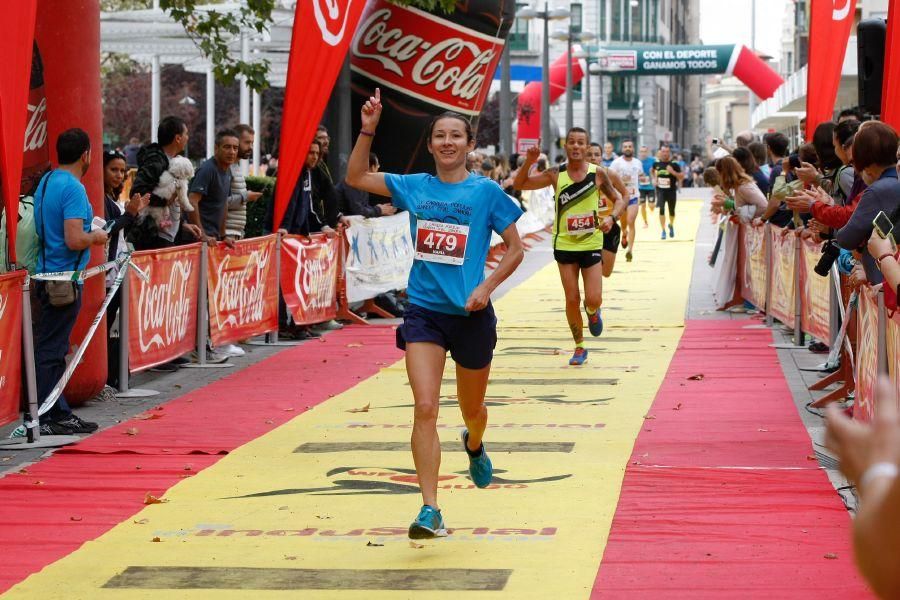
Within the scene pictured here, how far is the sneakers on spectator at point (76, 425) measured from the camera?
9.30m

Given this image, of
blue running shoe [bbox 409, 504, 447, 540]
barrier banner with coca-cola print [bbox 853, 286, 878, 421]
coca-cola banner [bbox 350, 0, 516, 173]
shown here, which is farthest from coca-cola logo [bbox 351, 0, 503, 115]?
blue running shoe [bbox 409, 504, 447, 540]

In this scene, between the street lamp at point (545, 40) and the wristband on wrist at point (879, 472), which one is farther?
the street lamp at point (545, 40)

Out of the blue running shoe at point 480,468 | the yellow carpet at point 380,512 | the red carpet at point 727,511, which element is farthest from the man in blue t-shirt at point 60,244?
the red carpet at point 727,511

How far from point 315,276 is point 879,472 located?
1395cm

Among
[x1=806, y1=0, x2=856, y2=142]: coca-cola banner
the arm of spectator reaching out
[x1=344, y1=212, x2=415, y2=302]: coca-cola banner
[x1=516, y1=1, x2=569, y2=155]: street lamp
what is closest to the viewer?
the arm of spectator reaching out

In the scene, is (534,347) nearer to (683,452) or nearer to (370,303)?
(370,303)

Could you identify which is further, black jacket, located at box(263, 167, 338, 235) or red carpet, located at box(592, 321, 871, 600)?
black jacket, located at box(263, 167, 338, 235)

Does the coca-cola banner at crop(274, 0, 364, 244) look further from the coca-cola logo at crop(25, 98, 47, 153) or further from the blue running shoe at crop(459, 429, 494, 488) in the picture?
the blue running shoe at crop(459, 429, 494, 488)

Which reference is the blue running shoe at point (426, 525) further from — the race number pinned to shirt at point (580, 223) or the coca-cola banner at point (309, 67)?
the coca-cola banner at point (309, 67)

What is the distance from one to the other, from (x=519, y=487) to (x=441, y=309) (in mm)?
1431

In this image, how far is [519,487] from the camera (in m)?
7.57

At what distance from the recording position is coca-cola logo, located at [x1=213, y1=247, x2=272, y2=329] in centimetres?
1290

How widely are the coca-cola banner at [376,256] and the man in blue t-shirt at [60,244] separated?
7.19 m

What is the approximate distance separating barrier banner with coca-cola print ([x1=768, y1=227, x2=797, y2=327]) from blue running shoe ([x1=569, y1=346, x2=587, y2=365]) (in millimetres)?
2383
